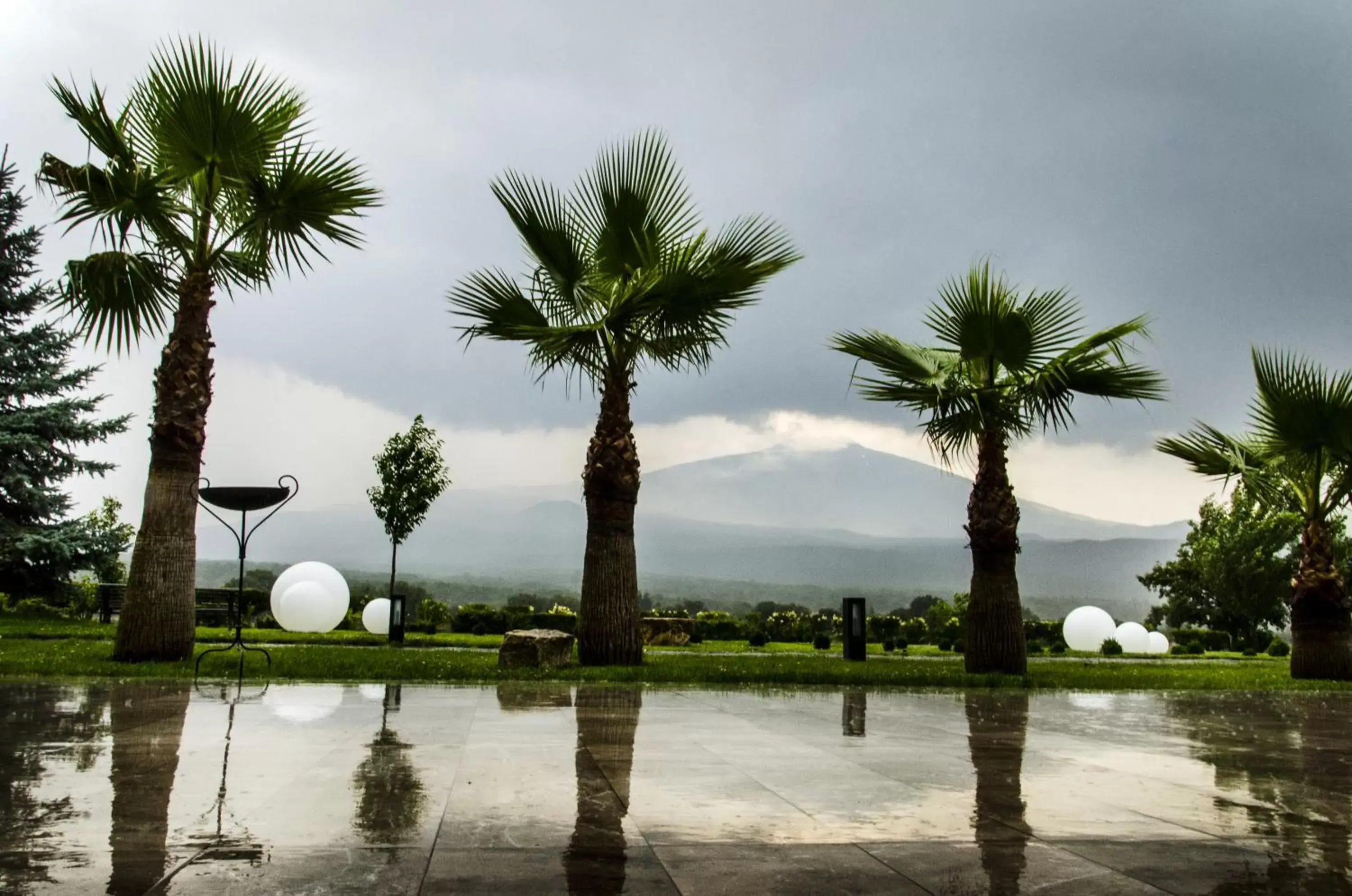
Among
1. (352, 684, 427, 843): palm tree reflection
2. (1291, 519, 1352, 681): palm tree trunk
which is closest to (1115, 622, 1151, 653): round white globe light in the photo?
(1291, 519, 1352, 681): palm tree trunk

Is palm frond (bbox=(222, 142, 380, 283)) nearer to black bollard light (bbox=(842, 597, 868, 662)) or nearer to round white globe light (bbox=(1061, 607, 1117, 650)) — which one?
black bollard light (bbox=(842, 597, 868, 662))

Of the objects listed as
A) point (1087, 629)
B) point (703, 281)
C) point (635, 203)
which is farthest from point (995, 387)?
point (1087, 629)

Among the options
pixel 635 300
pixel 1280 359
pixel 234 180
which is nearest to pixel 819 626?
pixel 1280 359

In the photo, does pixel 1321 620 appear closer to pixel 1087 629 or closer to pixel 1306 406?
pixel 1306 406

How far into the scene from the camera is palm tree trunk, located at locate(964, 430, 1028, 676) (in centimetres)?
1475

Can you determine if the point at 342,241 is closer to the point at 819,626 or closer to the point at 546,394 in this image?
the point at 546,394

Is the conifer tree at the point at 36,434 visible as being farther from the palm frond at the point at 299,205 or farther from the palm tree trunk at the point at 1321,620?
the palm tree trunk at the point at 1321,620

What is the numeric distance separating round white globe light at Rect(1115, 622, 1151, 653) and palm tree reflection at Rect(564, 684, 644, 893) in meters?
28.5

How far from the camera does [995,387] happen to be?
587 inches

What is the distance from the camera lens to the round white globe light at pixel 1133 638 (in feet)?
107

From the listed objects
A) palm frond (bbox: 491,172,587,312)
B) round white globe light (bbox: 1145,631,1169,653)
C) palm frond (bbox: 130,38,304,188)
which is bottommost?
round white globe light (bbox: 1145,631,1169,653)

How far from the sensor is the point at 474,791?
15.3ft

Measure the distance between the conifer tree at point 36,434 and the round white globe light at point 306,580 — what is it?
13.8 feet

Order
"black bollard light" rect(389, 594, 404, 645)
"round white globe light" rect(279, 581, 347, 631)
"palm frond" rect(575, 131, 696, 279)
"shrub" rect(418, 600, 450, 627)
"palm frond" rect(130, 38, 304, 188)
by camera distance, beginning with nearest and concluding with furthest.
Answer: "palm frond" rect(130, 38, 304, 188)
"palm frond" rect(575, 131, 696, 279)
"black bollard light" rect(389, 594, 404, 645)
"round white globe light" rect(279, 581, 347, 631)
"shrub" rect(418, 600, 450, 627)
